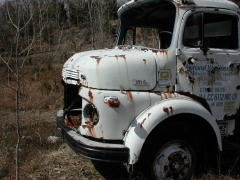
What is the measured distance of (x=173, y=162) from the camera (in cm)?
335

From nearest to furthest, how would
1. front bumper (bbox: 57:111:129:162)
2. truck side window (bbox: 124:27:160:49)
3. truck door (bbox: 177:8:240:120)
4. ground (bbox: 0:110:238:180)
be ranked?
front bumper (bbox: 57:111:129:162)
truck door (bbox: 177:8:240:120)
ground (bbox: 0:110:238:180)
truck side window (bbox: 124:27:160:49)

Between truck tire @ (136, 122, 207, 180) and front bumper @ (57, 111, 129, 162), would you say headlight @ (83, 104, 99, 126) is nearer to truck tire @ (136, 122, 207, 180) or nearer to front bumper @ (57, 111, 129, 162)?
front bumper @ (57, 111, 129, 162)

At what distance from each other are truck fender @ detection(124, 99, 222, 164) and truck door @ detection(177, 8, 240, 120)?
1.07ft

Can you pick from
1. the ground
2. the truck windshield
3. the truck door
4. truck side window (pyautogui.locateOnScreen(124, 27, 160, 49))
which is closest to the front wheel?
the ground

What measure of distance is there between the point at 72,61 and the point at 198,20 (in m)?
1.68

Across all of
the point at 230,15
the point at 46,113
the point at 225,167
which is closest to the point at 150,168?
the point at 225,167

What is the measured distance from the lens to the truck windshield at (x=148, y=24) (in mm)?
4159

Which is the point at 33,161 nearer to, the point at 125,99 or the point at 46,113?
the point at 125,99

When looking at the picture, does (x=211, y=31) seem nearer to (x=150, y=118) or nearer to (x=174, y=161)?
(x=150, y=118)

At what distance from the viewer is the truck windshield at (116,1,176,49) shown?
4.16m

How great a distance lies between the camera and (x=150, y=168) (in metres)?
3.25

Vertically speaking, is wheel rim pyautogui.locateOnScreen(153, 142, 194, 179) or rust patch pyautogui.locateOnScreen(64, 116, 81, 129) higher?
rust patch pyautogui.locateOnScreen(64, 116, 81, 129)

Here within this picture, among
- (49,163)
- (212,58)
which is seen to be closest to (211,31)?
(212,58)

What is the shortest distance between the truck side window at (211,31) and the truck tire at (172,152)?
108 centimetres
